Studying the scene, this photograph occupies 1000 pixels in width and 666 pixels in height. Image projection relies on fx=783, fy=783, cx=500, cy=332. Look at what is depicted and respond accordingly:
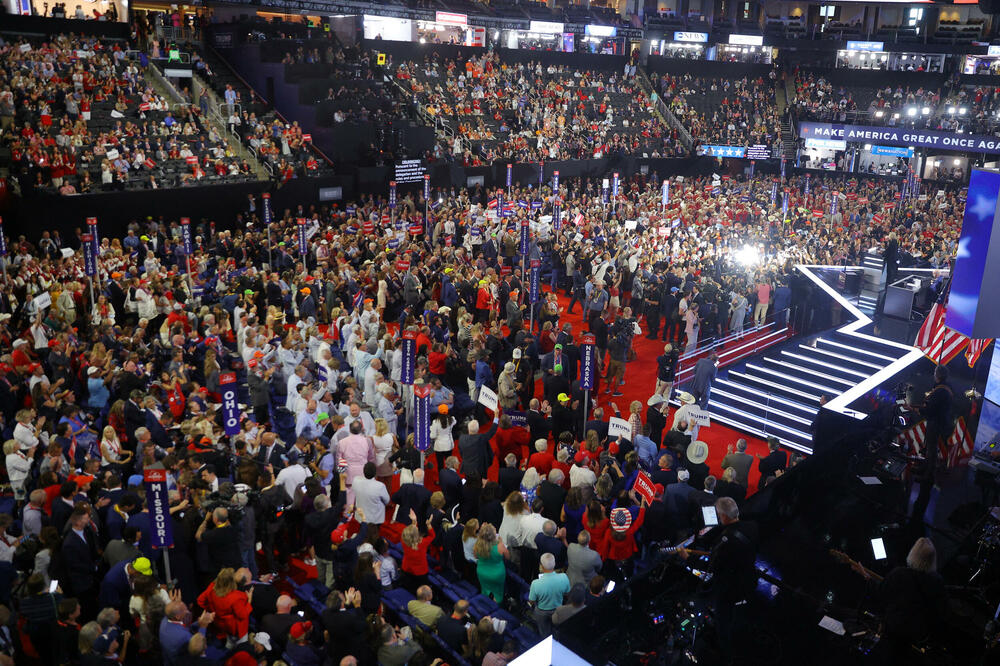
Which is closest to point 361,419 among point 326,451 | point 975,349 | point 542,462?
point 326,451

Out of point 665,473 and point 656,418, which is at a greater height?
point 665,473

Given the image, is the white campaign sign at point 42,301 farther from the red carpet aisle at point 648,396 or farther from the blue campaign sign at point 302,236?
the red carpet aisle at point 648,396

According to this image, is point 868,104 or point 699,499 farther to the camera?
point 868,104

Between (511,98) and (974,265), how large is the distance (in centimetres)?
3106

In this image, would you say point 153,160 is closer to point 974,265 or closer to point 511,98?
point 511,98

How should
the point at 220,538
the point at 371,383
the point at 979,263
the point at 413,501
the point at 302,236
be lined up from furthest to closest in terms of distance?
the point at 302,236, the point at 371,383, the point at 979,263, the point at 413,501, the point at 220,538

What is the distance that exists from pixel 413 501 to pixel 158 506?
2.83 meters

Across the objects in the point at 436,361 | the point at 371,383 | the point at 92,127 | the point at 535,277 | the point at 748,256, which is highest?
the point at 92,127

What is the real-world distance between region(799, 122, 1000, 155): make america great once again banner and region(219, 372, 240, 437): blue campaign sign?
113 feet

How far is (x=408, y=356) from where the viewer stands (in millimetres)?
11078

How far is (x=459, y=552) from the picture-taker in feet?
28.6

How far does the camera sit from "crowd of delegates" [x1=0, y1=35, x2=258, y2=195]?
Answer: 21.4 metres

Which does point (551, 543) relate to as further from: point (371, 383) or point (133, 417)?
point (133, 417)

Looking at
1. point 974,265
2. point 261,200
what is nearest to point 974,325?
point 974,265
